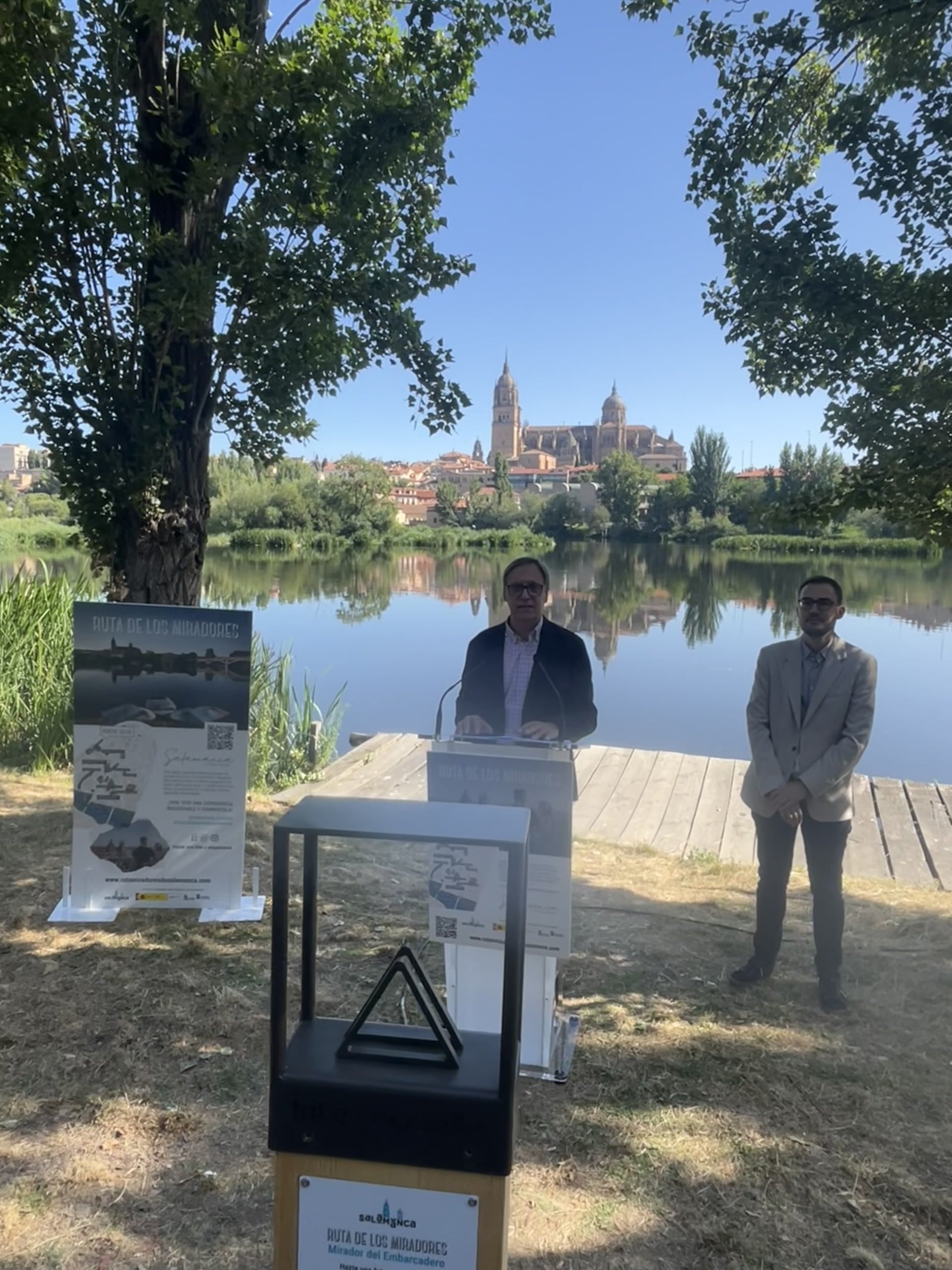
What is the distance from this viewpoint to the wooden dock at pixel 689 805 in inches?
256

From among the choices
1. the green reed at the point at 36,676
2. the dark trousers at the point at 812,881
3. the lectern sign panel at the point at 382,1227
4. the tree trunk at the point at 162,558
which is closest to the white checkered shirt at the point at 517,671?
the dark trousers at the point at 812,881

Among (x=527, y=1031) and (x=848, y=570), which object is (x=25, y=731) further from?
(x=848, y=570)

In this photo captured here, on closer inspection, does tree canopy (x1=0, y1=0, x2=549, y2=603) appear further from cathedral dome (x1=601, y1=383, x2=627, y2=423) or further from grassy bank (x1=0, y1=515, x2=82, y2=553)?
cathedral dome (x1=601, y1=383, x2=627, y2=423)

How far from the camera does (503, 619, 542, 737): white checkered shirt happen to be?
3.39 m

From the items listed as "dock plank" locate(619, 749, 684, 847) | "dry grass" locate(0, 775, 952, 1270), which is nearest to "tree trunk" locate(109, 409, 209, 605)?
"dry grass" locate(0, 775, 952, 1270)

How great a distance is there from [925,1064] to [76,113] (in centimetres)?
590

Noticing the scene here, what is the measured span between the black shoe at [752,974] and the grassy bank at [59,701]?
454 cm

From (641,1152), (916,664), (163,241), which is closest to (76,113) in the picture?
(163,241)

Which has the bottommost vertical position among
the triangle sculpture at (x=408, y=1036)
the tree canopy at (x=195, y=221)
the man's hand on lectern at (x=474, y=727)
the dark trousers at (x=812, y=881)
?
the dark trousers at (x=812, y=881)

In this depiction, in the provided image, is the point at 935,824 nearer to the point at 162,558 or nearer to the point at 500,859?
the point at 500,859

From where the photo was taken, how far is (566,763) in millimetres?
2838

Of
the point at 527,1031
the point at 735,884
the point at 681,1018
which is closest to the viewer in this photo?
the point at 527,1031

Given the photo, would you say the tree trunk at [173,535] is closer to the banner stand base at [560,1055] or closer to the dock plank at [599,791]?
the banner stand base at [560,1055]

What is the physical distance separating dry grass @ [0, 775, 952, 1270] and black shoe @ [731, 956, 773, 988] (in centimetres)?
8
